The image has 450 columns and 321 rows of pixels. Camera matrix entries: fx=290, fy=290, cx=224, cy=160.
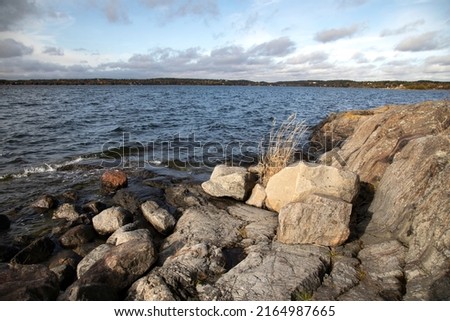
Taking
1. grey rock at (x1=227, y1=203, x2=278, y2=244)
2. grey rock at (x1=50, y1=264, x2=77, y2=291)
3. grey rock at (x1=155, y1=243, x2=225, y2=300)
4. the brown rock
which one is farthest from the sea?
grey rock at (x1=155, y1=243, x2=225, y2=300)

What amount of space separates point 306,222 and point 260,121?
24.7 m

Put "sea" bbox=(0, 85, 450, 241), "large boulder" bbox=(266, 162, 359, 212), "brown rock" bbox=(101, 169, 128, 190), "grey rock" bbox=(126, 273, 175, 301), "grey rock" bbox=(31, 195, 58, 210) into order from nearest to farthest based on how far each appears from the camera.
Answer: "grey rock" bbox=(126, 273, 175, 301)
"large boulder" bbox=(266, 162, 359, 212)
"grey rock" bbox=(31, 195, 58, 210)
"sea" bbox=(0, 85, 450, 241)
"brown rock" bbox=(101, 169, 128, 190)

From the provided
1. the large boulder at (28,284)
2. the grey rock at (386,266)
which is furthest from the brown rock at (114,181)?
the grey rock at (386,266)

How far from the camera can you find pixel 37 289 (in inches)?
190

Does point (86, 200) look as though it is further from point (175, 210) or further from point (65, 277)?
point (65, 277)

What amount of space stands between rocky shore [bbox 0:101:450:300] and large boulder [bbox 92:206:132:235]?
0.03 metres

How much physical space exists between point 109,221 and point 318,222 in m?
5.45

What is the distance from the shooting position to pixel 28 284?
491cm

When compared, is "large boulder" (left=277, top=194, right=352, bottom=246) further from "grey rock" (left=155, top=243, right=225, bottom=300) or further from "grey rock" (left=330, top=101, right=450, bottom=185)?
"grey rock" (left=330, top=101, right=450, bottom=185)

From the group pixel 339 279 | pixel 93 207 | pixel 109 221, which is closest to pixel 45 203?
pixel 93 207

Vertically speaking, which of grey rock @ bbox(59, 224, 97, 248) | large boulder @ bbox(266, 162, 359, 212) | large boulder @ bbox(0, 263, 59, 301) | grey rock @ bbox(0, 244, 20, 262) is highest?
large boulder @ bbox(266, 162, 359, 212)

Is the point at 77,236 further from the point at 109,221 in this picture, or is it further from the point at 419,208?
the point at 419,208

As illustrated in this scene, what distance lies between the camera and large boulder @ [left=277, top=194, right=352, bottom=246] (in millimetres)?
5738

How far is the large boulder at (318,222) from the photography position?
5738 millimetres
